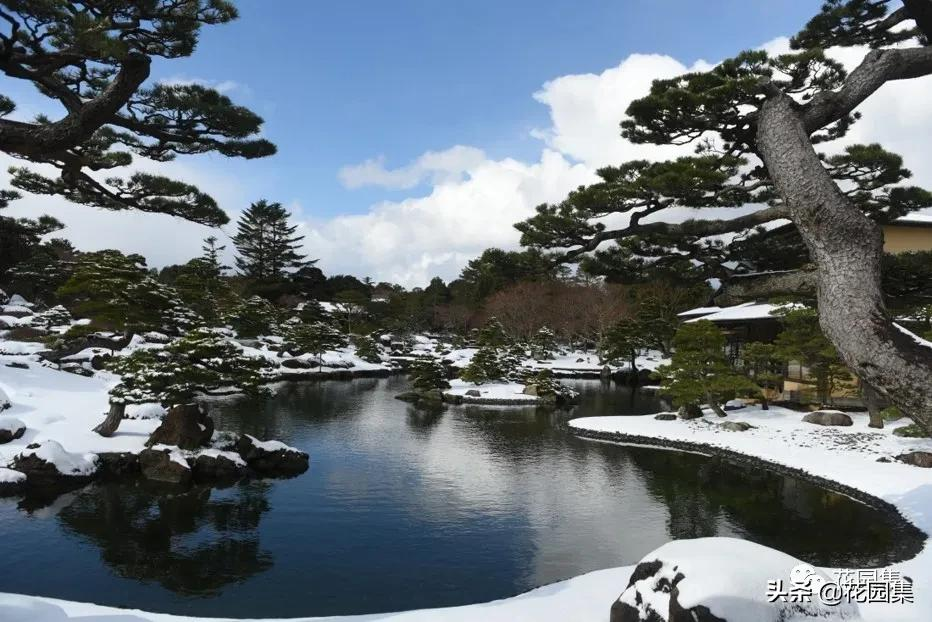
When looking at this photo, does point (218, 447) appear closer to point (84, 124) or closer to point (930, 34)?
point (84, 124)

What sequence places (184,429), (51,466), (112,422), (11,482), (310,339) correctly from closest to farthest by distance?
(11,482)
(51,466)
(184,429)
(112,422)
(310,339)

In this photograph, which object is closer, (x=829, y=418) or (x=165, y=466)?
(x=165, y=466)

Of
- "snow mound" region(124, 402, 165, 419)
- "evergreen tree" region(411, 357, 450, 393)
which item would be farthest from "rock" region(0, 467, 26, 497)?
"evergreen tree" region(411, 357, 450, 393)

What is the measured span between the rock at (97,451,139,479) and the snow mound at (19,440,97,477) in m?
0.18

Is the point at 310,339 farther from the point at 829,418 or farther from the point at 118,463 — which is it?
the point at 829,418

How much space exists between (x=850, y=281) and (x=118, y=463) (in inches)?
493

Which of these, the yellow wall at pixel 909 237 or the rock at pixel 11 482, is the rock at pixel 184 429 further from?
the yellow wall at pixel 909 237

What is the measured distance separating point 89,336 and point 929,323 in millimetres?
28150

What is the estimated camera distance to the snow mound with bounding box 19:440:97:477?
1027 centimetres

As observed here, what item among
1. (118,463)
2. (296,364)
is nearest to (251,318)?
→ (296,364)

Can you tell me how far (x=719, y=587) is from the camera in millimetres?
3822

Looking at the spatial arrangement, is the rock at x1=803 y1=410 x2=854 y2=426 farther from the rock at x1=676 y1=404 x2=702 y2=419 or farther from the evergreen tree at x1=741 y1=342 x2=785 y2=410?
the rock at x1=676 y1=404 x2=702 y2=419

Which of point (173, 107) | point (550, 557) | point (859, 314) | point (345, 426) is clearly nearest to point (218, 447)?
point (345, 426)

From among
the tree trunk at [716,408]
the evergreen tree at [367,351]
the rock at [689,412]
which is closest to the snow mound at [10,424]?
the rock at [689,412]
